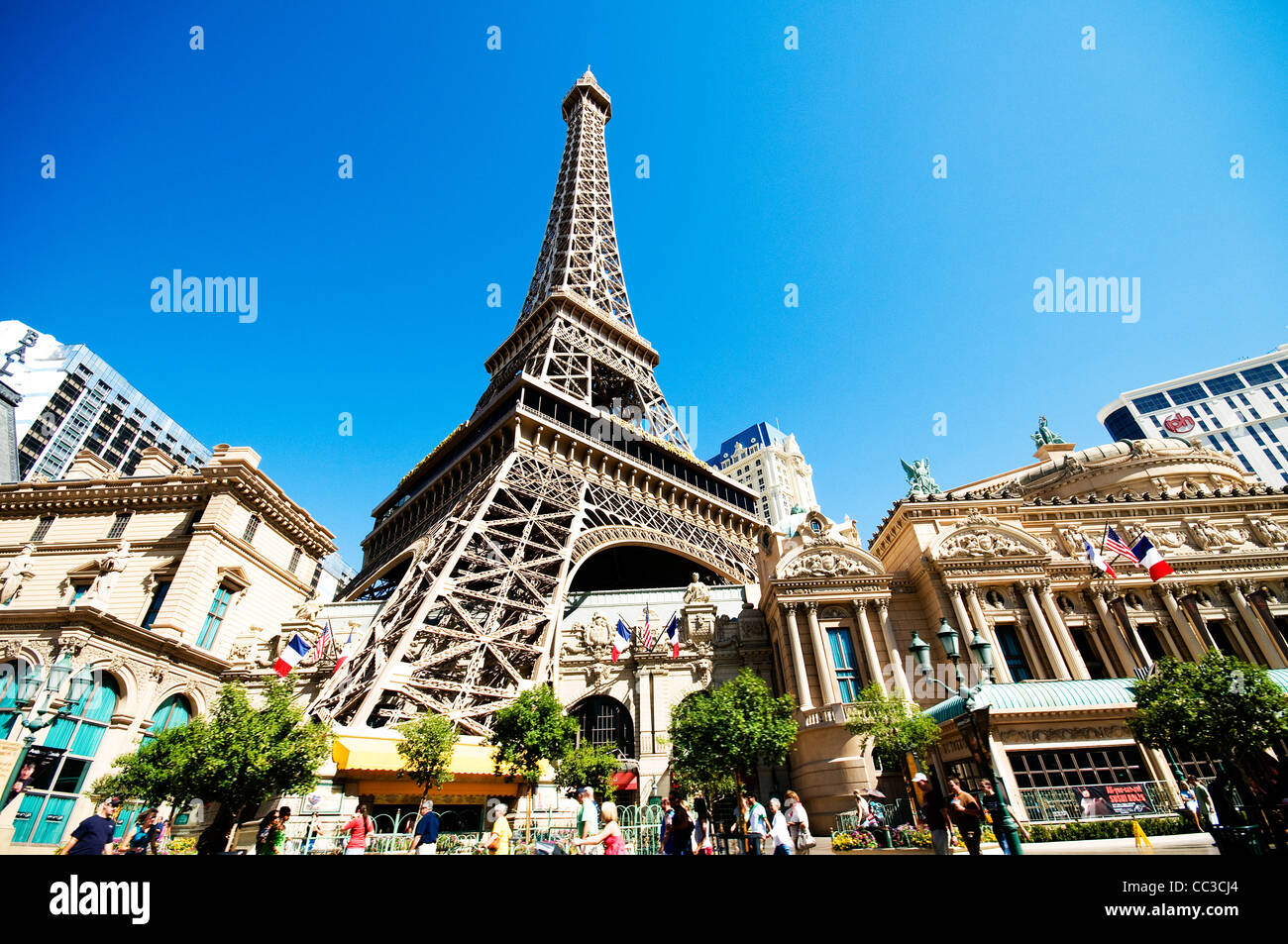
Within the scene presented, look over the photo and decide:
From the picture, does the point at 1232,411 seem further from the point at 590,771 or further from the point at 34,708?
the point at 34,708

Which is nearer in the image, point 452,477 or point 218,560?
point 218,560

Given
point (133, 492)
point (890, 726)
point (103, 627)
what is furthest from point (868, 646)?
point (133, 492)

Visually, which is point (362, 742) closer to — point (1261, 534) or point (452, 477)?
point (452, 477)

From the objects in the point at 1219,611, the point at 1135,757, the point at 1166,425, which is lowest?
the point at 1135,757

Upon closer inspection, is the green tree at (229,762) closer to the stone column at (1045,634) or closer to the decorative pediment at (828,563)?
the decorative pediment at (828,563)

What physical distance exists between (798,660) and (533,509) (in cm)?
1635

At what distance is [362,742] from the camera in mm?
20484

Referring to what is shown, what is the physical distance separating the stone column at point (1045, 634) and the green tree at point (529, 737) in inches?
810

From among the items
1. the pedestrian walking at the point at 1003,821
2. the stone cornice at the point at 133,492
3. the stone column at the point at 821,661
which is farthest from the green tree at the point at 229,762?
the stone column at the point at 821,661

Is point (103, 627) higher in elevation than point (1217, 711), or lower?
higher

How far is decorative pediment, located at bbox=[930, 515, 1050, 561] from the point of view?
2792cm

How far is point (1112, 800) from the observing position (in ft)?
61.4
